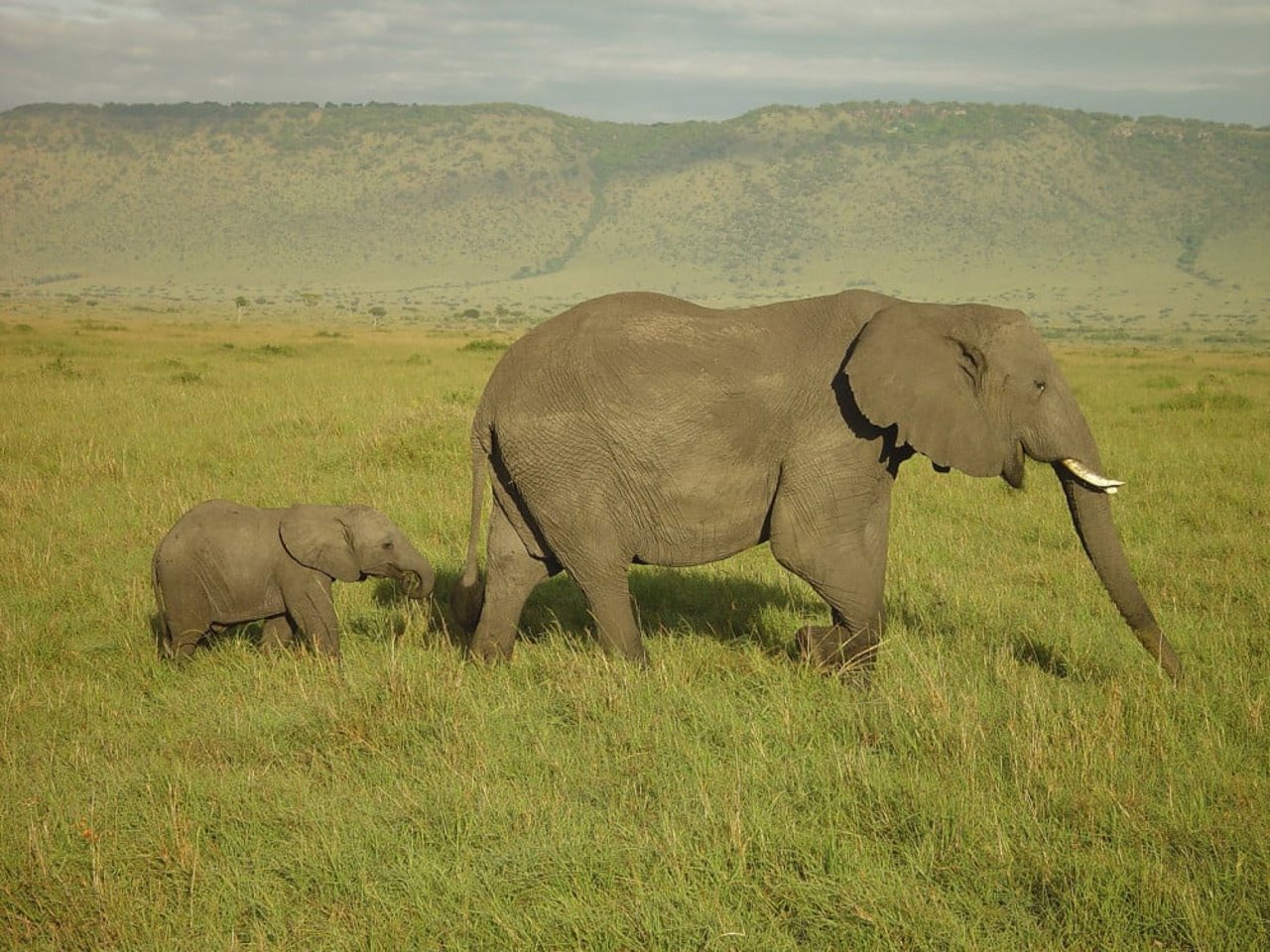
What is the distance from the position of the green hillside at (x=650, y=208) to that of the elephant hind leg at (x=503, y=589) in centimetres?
10179

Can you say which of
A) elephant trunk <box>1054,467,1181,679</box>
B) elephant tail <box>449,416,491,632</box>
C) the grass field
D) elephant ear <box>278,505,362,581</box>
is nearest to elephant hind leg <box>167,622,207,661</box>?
the grass field

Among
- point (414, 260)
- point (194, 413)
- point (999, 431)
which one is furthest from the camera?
point (414, 260)

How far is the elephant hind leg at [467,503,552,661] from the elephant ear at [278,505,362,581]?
89 cm

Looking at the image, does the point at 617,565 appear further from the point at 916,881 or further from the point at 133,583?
the point at 133,583

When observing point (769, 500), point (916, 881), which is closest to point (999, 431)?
point (769, 500)

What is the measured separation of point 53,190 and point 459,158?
57263 mm

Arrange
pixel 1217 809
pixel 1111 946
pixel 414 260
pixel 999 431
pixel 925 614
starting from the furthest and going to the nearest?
1. pixel 414 260
2. pixel 925 614
3. pixel 999 431
4. pixel 1217 809
5. pixel 1111 946

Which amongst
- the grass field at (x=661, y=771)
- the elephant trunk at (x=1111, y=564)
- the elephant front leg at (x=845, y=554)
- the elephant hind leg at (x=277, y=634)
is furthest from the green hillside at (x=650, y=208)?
the elephant hind leg at (x=277, y=634)

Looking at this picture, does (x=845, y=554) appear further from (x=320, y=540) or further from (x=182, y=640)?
(x=182, y=640)

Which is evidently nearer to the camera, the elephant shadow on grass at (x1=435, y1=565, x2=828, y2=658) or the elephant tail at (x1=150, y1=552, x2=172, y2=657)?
the elephant tail at (x1=150, y1=552, x2=172, y2=657)

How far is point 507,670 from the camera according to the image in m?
6.00

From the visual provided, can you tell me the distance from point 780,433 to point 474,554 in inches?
76.9

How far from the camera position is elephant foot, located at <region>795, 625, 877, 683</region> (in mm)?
5684

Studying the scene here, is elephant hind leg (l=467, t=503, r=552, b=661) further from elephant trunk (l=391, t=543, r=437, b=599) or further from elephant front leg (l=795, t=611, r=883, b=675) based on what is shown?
elephant front leg (l=795, t=611, r=883, b=675)
